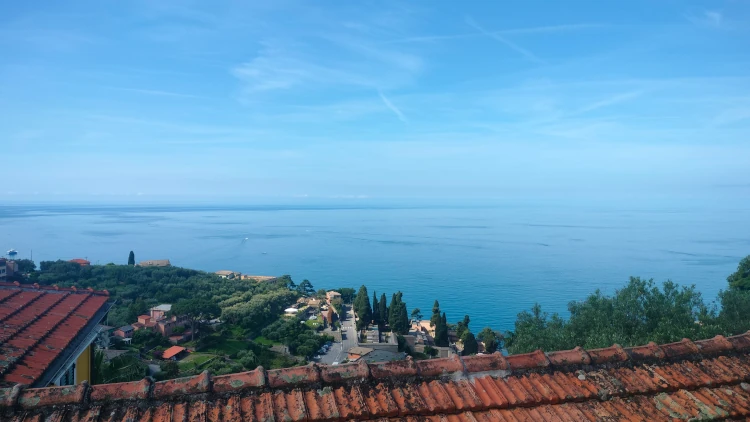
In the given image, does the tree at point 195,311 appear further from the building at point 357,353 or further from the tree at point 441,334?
the tree at point 441,334

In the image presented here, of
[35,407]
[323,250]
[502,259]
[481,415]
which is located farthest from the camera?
[323,250]

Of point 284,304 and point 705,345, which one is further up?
point 705,345

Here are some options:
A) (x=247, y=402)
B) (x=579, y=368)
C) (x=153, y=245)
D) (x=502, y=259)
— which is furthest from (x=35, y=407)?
(x=153, y=245)

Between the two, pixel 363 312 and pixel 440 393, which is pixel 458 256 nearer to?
pixel 363 312

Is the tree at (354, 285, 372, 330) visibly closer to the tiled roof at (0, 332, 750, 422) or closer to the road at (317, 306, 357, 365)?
the road at (317, 306, 357, 365)

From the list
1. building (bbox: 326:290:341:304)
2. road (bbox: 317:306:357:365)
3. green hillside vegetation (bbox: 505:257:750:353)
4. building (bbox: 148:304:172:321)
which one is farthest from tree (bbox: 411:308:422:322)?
green hillside vegetation (bbox: 505:257:750:353)

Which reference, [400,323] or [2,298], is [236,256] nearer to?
[400,323]

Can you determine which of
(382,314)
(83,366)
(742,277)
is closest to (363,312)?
(382,314)
